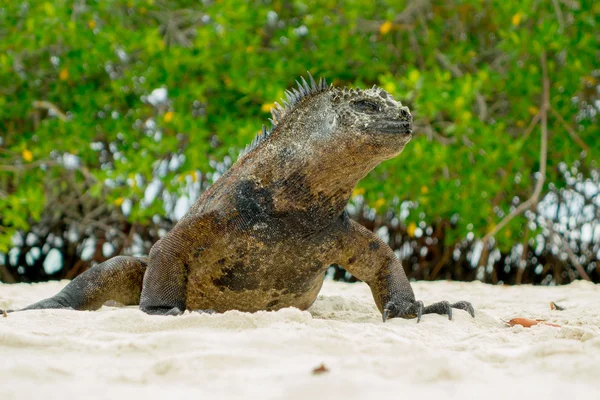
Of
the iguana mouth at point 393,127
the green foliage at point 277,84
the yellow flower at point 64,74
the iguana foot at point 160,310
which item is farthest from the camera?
the yellow flower at point 64,74

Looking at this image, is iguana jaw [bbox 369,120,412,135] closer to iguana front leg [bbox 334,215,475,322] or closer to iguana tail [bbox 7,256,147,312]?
iguana front leg [bbox 334,215,475,322]

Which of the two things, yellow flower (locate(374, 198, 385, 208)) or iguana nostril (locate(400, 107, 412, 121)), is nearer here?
iguana nostril (locate(400, 107, 412, 121))

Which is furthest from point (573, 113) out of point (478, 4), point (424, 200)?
point (424, 200)

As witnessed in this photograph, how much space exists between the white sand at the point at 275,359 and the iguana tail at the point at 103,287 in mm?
623

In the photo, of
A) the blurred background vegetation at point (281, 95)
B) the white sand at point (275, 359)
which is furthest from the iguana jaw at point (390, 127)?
the blurred background vegetation at point (281, 95)

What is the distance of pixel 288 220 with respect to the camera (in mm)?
3461

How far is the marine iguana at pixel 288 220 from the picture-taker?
10.9 feet

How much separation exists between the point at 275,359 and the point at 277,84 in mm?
5814

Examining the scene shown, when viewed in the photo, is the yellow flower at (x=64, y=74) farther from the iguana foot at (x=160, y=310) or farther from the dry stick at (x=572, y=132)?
the iguana foot at (x=160, y=310)

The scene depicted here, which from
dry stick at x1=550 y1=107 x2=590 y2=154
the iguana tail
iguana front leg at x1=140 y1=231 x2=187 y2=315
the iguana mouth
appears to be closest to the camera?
the iguana mouth

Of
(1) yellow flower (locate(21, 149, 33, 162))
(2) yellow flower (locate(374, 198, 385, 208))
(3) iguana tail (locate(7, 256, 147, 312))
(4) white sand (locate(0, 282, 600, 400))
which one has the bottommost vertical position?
(4) white sand (locate(0, 282, 600, 400))

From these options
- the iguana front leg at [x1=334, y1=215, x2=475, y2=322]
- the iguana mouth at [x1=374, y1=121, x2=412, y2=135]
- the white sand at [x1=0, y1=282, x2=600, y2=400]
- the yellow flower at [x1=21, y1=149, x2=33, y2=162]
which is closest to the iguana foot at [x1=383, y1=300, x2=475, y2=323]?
the iguana front leg at [x1=334, y1=215, x2=475, y2=322]

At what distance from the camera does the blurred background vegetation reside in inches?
277

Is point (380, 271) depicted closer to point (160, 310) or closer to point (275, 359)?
point (160, 310)
